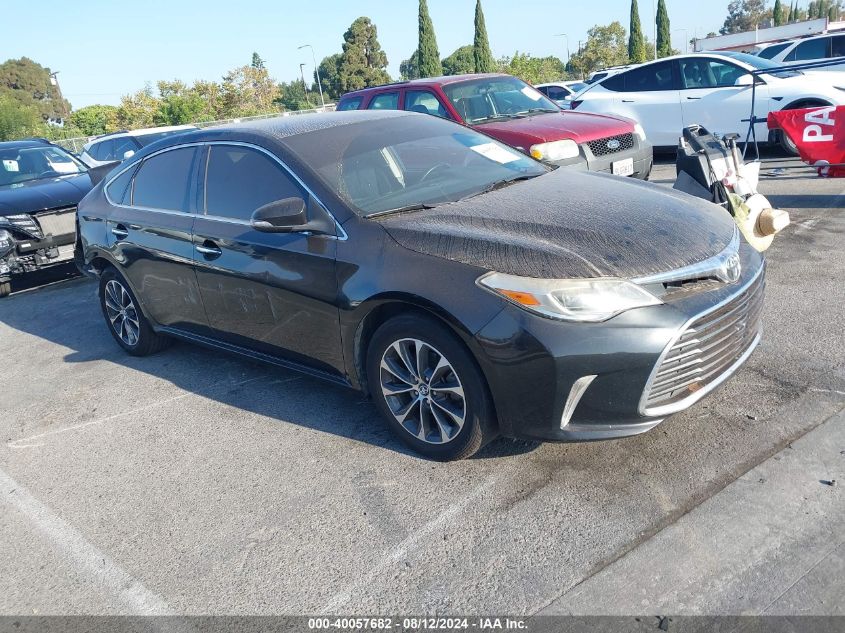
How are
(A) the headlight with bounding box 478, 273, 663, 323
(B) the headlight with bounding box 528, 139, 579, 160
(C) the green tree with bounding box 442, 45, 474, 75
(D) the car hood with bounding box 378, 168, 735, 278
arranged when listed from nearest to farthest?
(A) the headlight with bounding box 478, 273, 663, 323
(D) the car hood with bounding box 378, 168, 735, 278
(B) the headlight with bounding box 528, 139, 579, 160
(C) the green tree with bounding box 442, 45, 474, 75

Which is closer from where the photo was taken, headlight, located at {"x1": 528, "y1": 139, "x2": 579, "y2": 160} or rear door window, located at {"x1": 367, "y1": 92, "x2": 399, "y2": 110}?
headlight, located at {"x1": 528, "y1": 139, "x2": 579, "y2": 160}

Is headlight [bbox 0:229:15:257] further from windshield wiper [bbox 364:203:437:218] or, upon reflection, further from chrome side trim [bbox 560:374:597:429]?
chrome side trim [bbox 560:374:597:429]

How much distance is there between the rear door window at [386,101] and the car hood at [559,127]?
4.45 ft

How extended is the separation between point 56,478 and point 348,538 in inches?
75.2

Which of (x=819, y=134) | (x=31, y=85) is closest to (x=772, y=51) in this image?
(x=819, y=134)

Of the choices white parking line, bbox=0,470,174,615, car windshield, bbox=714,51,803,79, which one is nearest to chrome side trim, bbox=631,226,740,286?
white parking line, bbox=0,470,174,615

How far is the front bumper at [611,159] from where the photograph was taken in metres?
7.78

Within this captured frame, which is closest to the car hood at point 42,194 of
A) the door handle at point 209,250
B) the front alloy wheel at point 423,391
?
the door handle at point 209,250

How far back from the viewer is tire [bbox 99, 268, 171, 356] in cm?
567

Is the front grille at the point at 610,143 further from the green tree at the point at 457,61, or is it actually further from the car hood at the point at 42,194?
the green tree at the point at 457,61

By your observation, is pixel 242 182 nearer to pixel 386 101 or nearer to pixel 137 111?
pixel 386 101

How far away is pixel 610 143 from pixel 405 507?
587 cm

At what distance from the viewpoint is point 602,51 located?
1994 inches

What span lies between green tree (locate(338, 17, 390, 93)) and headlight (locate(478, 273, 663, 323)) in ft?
221
